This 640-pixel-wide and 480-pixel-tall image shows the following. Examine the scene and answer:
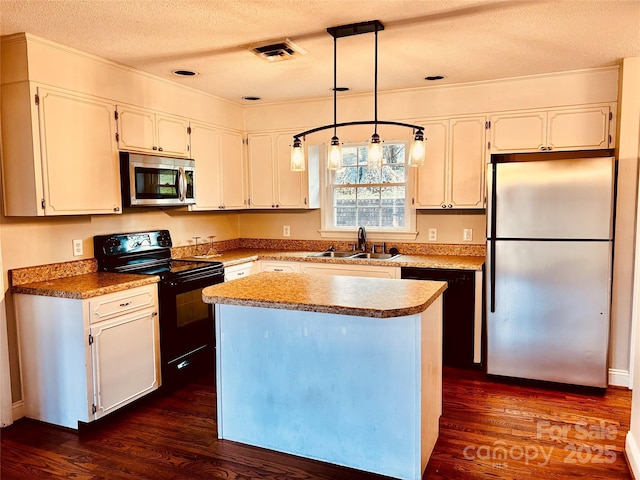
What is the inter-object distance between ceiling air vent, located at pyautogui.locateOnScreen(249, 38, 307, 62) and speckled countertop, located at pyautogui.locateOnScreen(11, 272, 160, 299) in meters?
1.65

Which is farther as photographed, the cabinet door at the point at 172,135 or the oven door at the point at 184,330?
the cabinet door at the point at 172,135

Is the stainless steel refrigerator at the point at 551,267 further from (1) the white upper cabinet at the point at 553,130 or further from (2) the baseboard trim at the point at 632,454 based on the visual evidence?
(2) the baseboard trim at the point at 632,454

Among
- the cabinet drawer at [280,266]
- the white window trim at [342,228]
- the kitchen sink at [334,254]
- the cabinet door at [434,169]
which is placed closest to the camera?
the cabinet door at [434,169]

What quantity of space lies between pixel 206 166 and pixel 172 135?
0.46 m

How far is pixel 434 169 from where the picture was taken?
4098 mm

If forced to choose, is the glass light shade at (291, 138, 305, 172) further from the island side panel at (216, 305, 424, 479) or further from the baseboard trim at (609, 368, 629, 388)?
the baseboard trim at (609, 368, 629, 388)

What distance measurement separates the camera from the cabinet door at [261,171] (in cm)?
470

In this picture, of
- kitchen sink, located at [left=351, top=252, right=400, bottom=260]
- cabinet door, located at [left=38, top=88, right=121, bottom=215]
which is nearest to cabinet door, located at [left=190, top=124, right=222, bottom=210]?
cabinet door, located at [left=38, top=88, right=121, bottom=215]

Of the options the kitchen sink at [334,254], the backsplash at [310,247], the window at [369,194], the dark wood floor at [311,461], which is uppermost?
the window at [369,194]

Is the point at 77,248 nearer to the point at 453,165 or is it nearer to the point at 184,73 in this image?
the point at 184,73

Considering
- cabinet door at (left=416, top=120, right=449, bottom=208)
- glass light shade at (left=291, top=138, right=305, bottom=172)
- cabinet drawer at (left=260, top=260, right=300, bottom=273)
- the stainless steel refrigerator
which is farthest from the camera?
cabinet drawer at (left=260, top=260, right=300, bottom=273)

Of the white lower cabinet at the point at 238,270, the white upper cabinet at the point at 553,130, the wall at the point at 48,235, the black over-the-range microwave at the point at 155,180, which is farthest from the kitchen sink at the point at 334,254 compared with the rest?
the white upper cabinet at the point at 553,130

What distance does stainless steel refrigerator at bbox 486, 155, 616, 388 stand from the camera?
127 inches

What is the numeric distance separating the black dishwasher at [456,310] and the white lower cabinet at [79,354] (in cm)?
212
